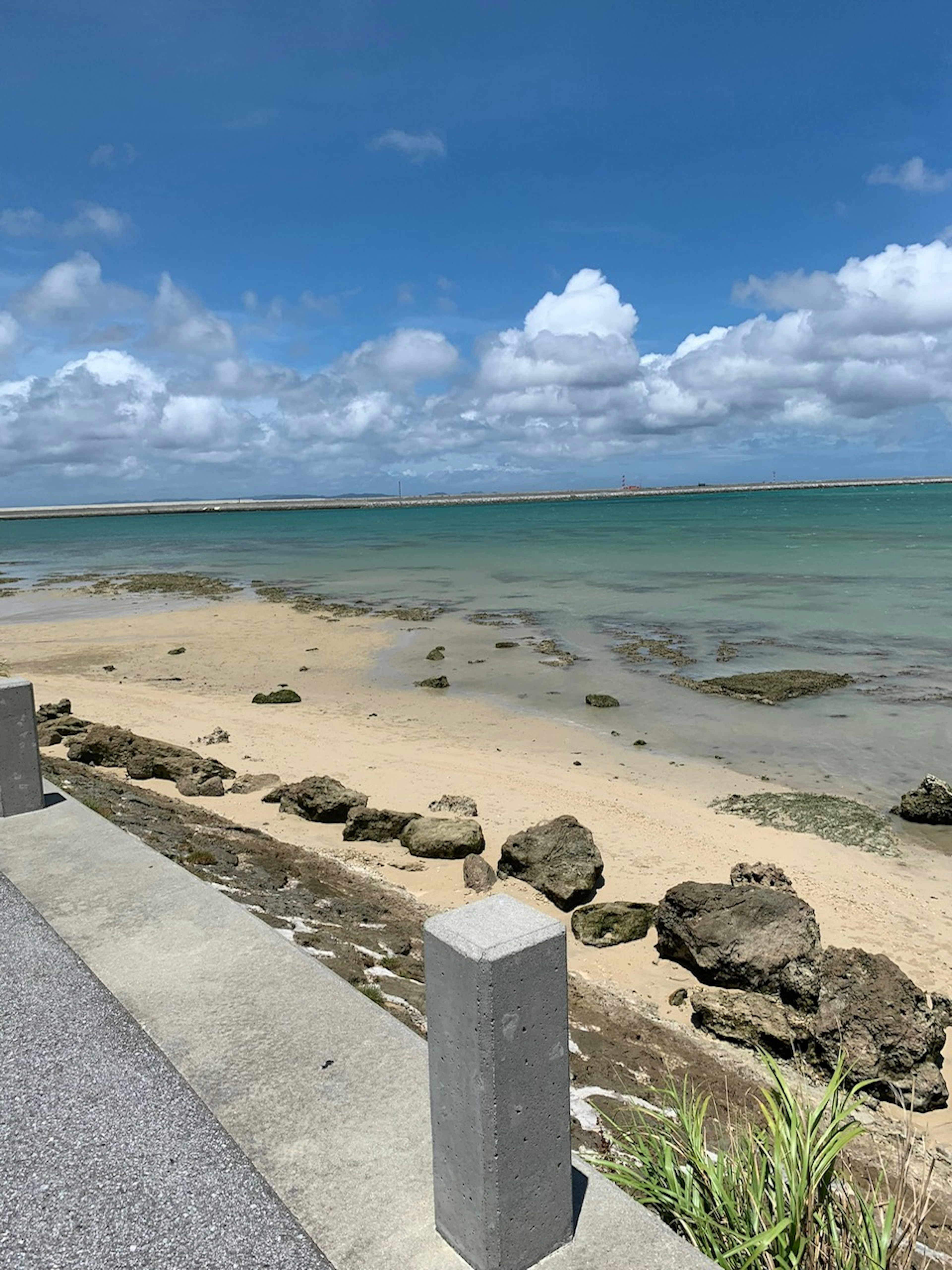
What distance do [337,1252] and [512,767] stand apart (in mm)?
9626

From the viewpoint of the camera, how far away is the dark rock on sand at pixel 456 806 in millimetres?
10133

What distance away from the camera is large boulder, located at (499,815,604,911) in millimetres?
8070

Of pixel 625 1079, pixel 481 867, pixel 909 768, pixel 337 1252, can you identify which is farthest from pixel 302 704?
pixel 337 1252

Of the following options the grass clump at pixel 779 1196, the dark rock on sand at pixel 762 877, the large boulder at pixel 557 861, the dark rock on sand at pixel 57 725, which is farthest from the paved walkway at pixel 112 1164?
the dark rock on sand at pixel 57 725

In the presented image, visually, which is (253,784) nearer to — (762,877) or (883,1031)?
(762,877)

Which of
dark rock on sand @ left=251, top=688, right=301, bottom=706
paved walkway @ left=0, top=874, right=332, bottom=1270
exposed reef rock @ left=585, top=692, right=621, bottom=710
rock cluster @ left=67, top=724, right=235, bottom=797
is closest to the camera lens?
paved walkway @ left=0, top=874, right=332, bottom=1270

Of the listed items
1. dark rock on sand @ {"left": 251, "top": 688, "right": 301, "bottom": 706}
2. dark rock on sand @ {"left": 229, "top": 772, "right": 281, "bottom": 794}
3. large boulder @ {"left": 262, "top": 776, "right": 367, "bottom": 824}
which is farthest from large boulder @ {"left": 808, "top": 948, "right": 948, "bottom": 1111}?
dark rock on sand @ {"left": 251, "top": 688, "right": 301, "bottom": 706}

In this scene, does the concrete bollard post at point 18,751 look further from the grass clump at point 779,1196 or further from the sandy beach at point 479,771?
the grass clump at point 779,1196

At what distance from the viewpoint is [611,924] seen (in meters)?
7.41

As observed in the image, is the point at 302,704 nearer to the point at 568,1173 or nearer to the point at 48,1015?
the point at 48,1015

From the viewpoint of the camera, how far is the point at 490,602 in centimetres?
3188

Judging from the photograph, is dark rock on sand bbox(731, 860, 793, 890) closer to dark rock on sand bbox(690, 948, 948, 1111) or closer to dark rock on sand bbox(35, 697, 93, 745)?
dark rock on sand bbox(690, 948, 948, 1111)

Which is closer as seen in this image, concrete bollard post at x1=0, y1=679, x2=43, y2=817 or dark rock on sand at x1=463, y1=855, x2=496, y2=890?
concrete bollard post at x1=0, y1=679, x2=43, y2=817

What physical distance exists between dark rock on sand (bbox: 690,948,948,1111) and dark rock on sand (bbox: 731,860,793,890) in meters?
1.51
